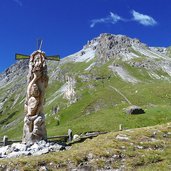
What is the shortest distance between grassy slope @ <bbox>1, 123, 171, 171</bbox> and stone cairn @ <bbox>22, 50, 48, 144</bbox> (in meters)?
6.29

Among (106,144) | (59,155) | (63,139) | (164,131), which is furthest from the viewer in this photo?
(63,139)

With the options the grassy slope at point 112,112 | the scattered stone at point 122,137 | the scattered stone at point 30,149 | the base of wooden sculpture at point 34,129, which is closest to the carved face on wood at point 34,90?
the base of wooden sculpture at point 34,129

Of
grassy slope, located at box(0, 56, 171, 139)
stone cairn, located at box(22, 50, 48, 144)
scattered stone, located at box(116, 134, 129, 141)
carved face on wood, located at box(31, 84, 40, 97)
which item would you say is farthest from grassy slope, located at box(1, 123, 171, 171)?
grassy slope, located at box(0, 56, 171, 139)

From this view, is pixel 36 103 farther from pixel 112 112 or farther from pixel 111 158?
pixel 112 112

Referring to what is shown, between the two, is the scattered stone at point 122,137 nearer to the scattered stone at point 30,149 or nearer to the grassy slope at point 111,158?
the grassy slope at point 111,158

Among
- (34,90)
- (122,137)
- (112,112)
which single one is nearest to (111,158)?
(122,137)

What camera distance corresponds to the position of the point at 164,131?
29156 mm

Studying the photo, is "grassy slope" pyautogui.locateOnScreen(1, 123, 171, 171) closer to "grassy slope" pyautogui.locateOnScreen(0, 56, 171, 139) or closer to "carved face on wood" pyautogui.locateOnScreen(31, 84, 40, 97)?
"carved face on wood" pyautogui.locateOnScreen(31, 84, 40, 97)

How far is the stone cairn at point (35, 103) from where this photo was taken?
29969 millimetres

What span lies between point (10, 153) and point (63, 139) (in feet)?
66.1

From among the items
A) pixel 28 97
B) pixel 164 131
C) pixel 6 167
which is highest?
pixel 28 97

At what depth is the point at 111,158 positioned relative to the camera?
22.2 m

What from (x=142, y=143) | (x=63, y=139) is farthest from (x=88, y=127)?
(x=142, y=143)

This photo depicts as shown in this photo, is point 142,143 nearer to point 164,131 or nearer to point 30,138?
point 164,131
